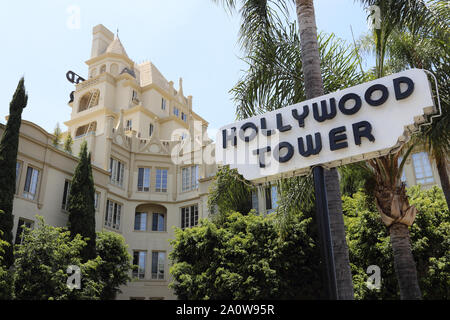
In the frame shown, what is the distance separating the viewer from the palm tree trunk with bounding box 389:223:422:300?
31.7ft

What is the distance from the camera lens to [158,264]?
32656 millimetres

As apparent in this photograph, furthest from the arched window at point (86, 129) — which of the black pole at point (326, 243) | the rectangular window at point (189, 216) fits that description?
the black pole at point (326, 243)

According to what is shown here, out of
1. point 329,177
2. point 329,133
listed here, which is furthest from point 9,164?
point 329,133

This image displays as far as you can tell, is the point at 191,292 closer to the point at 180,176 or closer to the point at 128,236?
the point at 128,236

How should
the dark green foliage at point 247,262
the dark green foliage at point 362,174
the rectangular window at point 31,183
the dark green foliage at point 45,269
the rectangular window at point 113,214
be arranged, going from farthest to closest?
1. the rectangular window at point 113,214
2. the rectangular window at point 31,183
3. the dark green foliage at point 247,262
4. the dark green foliage at point 45,269
5. the dark green foliage at point 362,174

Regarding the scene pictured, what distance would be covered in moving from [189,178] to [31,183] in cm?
1280

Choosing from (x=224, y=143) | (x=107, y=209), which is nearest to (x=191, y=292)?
(x=107, y=209)

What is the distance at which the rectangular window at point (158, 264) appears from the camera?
3229 cm

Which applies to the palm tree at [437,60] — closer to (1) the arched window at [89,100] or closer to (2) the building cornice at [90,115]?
(2) the building cornice at [90,115]

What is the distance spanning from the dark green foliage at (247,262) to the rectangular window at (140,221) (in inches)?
405

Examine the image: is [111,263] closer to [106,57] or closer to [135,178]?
[135,178]

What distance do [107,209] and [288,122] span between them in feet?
89.5

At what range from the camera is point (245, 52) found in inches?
460

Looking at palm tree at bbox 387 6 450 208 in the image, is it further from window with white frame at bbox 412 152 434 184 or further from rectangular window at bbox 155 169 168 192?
rectangular window at bbox 155 169 168 192
